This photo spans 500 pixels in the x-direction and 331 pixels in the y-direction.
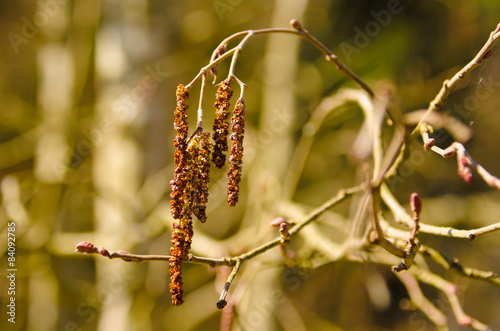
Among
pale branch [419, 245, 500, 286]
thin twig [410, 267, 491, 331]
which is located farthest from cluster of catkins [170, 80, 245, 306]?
thin twig [410, 267, 491, 331]

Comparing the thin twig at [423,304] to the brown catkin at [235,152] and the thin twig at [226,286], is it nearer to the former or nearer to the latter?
the thin twig at [226,286]

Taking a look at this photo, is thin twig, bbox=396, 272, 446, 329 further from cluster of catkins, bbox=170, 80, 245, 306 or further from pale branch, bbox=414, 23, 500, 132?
cluster of catkins, bbox=170, 80, 245, 306

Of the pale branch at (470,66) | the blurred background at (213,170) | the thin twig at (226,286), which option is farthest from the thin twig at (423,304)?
the thin twig at (226,286)

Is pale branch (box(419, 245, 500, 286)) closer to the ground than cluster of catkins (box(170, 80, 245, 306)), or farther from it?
closer to the ground

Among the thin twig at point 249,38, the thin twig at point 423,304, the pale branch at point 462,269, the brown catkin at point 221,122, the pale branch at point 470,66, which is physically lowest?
the thin twig at point 423,304

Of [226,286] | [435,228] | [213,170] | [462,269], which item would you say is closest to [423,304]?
[462,269]

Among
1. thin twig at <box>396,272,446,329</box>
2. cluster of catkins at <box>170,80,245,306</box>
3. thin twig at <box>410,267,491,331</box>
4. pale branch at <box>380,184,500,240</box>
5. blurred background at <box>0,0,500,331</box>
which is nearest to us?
cluster of catkins at <box>170,80,245,306</box>

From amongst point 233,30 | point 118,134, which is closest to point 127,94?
point 118,134
